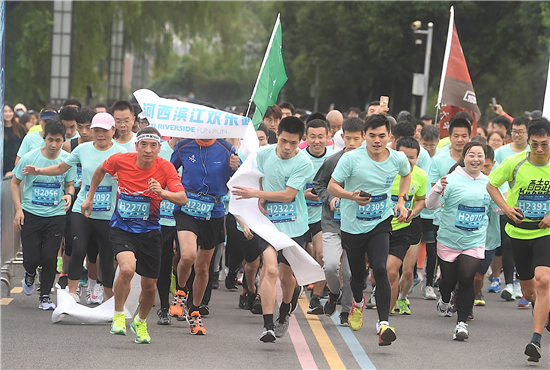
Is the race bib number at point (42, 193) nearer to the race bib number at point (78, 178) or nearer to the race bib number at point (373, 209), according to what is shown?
the race bib number at point (78, 178)

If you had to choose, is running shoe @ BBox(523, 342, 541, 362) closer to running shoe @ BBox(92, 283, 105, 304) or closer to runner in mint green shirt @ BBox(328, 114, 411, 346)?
runner in mint green shirt @ BBox(328, 114, 411, 346)

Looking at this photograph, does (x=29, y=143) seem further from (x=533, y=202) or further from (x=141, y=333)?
(x=533, y=202)

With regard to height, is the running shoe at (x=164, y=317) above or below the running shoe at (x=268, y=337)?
below

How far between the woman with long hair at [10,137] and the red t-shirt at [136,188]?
793cm

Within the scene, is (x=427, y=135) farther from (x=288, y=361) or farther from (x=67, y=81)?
(x=67, y=81)

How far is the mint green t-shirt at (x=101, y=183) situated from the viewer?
984cm

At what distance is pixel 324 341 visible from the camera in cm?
904

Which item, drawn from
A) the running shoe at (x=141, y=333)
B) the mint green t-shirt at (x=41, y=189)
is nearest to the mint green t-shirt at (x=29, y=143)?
the mint green t-shirt at (x=41, y=189)

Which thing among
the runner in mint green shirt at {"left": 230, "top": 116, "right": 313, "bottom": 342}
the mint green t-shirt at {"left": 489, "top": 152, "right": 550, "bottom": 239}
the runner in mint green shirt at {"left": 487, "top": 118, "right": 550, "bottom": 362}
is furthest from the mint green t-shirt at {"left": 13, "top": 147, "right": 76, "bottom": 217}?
the mint green t-shirt at {"left": 489, "top": 152, "right": 550, "bottom": 239}

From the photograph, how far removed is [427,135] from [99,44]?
74.6 ft

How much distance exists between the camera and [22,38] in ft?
99.8

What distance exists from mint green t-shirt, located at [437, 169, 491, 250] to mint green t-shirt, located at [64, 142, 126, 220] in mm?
3492

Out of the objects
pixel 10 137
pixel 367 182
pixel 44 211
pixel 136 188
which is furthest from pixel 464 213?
pixel 10 137

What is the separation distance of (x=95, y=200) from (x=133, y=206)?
160 centimetres
